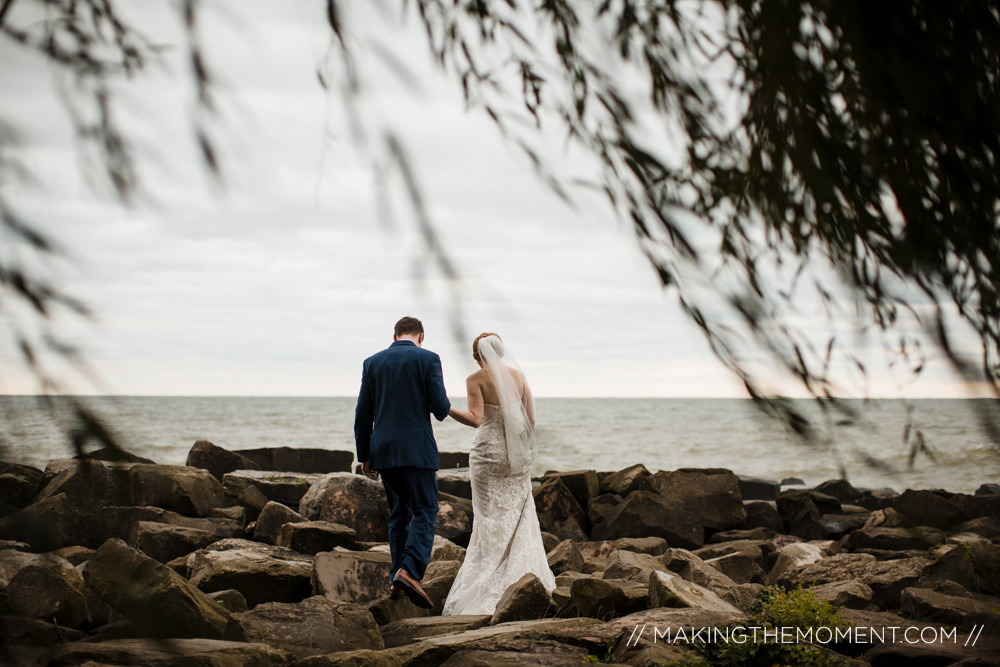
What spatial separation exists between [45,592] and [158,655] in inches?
68.2

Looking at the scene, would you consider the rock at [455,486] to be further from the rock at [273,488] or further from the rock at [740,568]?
the rock at [740,568]

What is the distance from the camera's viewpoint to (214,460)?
12125mm

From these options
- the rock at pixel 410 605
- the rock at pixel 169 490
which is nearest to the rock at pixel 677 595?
the rock at pixel 410 605

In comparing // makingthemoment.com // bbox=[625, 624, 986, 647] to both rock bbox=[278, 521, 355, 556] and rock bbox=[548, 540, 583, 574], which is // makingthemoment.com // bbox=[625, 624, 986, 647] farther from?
rock bbox=[278, 521, 355, 556]

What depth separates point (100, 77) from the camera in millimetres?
1442

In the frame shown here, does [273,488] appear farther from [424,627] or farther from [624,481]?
[424,627]

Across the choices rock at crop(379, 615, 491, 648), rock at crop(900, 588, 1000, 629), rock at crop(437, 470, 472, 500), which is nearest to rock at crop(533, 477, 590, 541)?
rock at crop(437, 470, 472, 500)

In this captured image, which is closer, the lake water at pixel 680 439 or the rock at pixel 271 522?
the lake water at pixel 680 439

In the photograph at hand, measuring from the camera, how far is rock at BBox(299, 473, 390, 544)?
27.2 feet

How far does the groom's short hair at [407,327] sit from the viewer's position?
5.50 metres

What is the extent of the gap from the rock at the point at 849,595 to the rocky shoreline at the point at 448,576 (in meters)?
0.02

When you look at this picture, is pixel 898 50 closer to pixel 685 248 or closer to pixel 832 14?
pixel 832 14

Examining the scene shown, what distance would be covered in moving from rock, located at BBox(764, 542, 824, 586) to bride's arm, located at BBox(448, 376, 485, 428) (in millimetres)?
3182

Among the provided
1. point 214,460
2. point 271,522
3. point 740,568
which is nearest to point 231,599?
point 271,522
